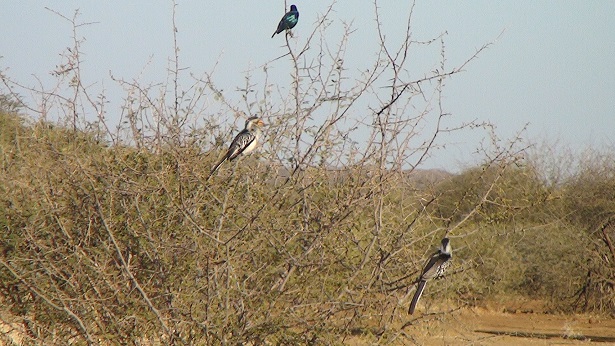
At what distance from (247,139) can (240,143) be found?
5 cm

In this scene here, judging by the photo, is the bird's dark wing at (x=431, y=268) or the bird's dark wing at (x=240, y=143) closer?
the bird's dark wing at (x=431, y=268)

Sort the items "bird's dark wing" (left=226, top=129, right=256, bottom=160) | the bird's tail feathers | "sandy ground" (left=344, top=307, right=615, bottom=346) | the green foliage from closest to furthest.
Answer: the green foliage, the bird's tail feathers, "bird's dark wing" (left=226, top=129, right=256, bottom=160), "sandy ground" (left=344, top=307, right=615, bottom=346)

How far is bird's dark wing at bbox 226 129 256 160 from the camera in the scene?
189 inches

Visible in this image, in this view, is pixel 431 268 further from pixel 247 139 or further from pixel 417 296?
pixel 247 139

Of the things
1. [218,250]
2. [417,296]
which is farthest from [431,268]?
[218,250]

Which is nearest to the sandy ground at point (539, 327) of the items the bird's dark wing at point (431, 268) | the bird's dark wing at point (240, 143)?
the bird's dark wing at point (240, 143)

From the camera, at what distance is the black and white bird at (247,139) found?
4.81m

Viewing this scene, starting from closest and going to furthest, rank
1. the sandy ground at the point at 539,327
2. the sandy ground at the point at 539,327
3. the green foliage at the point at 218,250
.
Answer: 1. the green foliage at the point at 218,250
2. the sandy ground at the point at 539,327
3. the sandy ground at the point at 539,327

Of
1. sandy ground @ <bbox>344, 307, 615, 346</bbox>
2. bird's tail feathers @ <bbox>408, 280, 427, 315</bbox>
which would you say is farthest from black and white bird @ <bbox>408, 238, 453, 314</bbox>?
sandy ground @ <bbox>344, 307, 615, 346</bbox>

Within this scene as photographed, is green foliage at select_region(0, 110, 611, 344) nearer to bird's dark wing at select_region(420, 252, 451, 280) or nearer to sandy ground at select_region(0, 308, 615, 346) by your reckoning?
bird's dark wing at select_region(420, 252, 451, 280)

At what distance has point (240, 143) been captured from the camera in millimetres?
4918

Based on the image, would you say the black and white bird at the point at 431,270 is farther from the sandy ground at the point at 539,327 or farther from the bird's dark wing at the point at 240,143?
the sandy ground at the point at 539,327

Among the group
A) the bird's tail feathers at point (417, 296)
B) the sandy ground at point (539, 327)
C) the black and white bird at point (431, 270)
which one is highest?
the black and white bird at point (431, 270)

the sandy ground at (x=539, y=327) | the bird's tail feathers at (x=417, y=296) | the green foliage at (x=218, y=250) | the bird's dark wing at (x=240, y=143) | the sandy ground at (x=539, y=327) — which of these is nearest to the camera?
the green foliage at (x=218, y=250)
